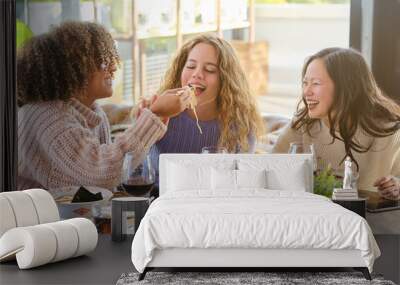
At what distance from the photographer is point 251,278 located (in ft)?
19.4

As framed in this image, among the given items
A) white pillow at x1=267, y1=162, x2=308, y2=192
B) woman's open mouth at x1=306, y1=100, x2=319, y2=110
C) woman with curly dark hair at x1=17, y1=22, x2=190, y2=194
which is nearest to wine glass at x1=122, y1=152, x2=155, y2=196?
woman with curly dark hair at x1=17, y1=22, x2=190, y2=194

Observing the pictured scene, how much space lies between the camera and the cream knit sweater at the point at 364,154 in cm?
792

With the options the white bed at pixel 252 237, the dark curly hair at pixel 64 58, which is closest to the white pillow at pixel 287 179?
the white bed at pixel 252 237

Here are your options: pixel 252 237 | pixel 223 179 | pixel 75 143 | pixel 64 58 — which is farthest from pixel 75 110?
pixel 252 237

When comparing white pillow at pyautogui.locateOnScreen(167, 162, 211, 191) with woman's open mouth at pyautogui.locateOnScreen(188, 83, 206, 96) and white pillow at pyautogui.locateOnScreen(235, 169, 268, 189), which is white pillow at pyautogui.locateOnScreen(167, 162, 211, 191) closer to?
white pillow at pyautogui.locateOnScreen(235, 169, 268, 189)

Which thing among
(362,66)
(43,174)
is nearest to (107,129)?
(43,174)

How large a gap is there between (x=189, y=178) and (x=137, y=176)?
814 millimetres

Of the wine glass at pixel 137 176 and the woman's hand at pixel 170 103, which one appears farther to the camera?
the woman's hand at pixel 170 103

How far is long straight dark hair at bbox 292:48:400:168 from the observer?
7902 millimetres

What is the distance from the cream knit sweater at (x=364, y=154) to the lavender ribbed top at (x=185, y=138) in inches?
24.4

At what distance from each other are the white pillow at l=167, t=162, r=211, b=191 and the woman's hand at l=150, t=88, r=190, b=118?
801 mm

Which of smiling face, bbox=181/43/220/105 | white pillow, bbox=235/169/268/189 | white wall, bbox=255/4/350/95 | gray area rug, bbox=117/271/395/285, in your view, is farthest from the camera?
smiling face, bbox=181/43/220/105

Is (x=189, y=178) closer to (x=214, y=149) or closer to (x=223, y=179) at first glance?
(x=223, y=179)

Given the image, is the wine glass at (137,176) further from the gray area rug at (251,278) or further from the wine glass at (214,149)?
the gray area rug at (251,278)
